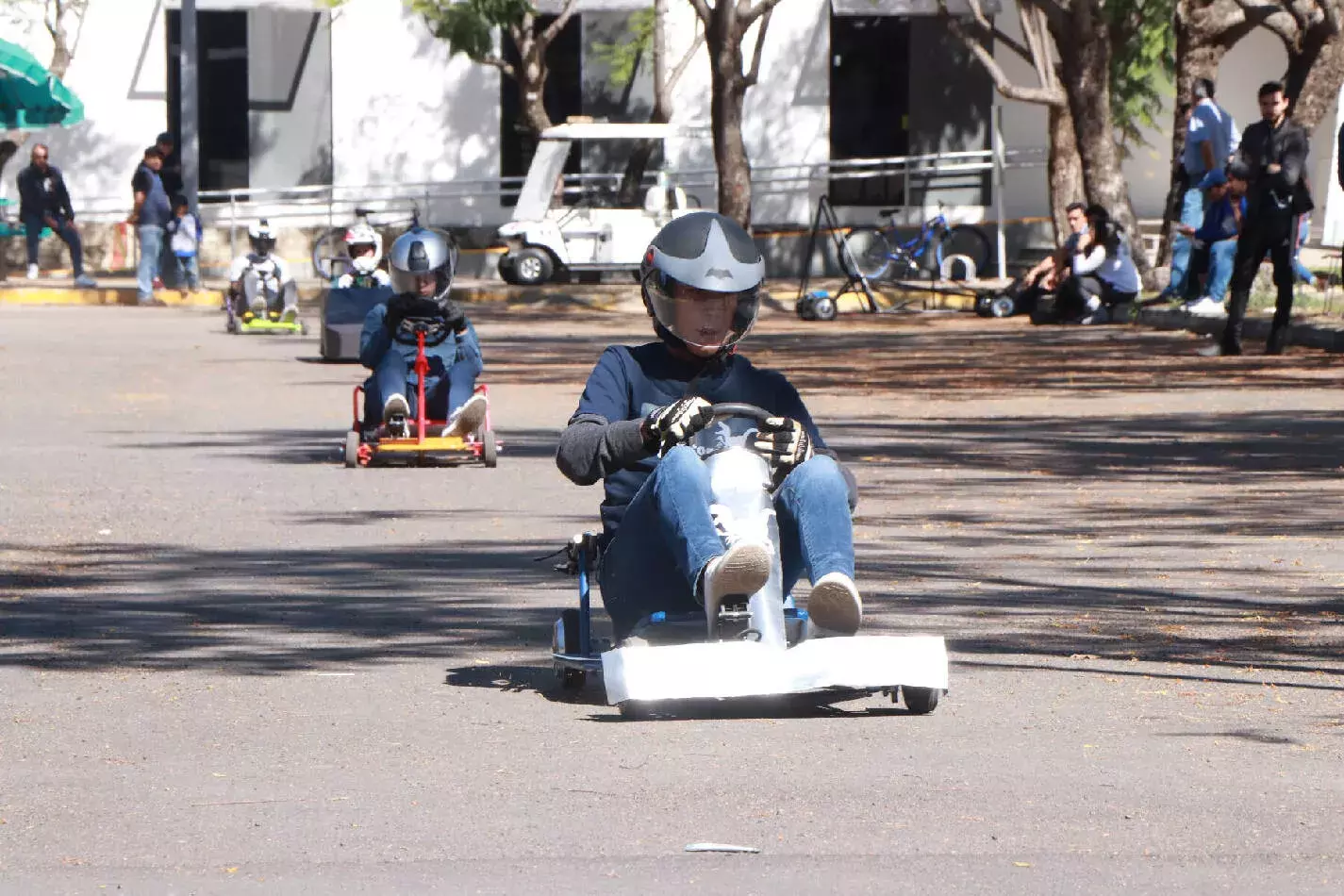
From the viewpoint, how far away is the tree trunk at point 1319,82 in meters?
23.8

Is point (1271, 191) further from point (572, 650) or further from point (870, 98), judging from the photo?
point (870, 98)

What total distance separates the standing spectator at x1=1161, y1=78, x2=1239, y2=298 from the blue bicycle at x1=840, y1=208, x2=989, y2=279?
16.6ft

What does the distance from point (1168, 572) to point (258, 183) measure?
98.7 feet

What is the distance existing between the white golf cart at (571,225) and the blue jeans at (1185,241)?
8421mm

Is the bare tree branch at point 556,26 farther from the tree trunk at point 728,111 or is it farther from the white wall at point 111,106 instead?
the tree trunk at point 728,111

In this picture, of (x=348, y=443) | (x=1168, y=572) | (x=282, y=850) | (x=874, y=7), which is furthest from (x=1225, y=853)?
(x=874, y=7)

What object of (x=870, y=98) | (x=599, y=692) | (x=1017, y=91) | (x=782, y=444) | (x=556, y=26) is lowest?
(x=599, y=692)

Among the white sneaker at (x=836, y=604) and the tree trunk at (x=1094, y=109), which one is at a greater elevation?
the tree trunk at (x=1094, y=109)

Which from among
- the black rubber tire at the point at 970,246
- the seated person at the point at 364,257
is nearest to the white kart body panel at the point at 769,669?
the seated person at the point at 364,257

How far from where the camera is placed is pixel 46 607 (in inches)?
335

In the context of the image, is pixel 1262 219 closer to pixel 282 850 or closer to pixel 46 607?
pixel 46 607

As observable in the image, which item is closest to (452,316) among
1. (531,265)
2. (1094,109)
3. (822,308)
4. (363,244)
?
(363,244)

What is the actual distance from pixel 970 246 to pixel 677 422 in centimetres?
2826

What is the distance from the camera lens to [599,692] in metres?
6.94
